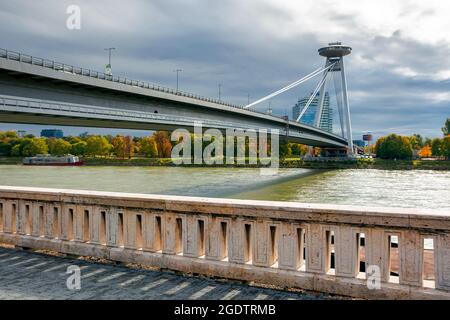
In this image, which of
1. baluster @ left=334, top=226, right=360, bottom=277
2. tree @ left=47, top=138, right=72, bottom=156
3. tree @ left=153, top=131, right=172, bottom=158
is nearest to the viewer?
baluster @ left=334, top=226, right=360, bottom=277

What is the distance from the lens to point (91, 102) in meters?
23.8

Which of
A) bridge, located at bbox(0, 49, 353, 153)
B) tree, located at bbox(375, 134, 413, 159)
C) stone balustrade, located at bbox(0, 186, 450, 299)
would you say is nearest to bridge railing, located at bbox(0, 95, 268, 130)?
bridge, located at bbox(0, 49, 353, 153)

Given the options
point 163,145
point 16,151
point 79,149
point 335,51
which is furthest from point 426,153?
point 16,151

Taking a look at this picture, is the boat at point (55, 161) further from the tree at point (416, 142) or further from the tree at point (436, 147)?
the tree at point (416, 142)

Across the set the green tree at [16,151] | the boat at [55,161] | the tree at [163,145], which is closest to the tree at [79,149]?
the green tree at [16,151]

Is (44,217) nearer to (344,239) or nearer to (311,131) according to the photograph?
(344,239)

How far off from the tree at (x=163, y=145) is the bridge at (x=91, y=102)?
155 ft

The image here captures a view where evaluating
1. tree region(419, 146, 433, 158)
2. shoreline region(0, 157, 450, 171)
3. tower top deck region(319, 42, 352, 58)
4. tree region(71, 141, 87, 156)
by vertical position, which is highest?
tower top deck region(319, 42, 352, 58)

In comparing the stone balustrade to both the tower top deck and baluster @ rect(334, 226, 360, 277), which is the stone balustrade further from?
the tower top deck

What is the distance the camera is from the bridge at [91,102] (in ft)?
60.5

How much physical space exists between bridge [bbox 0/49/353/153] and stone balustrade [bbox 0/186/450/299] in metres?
13.4

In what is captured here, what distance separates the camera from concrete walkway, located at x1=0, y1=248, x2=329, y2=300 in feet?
14.8

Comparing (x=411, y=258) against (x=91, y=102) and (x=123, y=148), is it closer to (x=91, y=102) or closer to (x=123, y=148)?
(x=91, y=102)

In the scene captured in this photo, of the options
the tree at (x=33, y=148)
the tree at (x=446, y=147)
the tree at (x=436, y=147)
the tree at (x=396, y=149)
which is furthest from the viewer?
the tree at (x=33, y=148)
